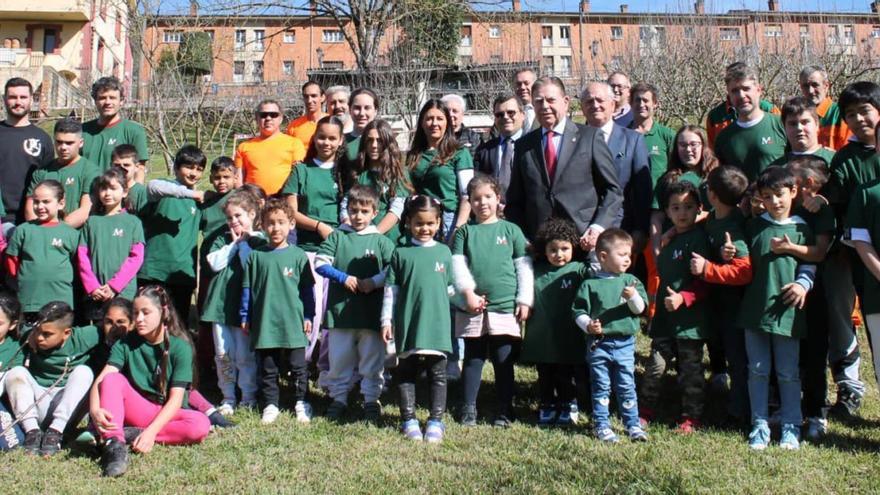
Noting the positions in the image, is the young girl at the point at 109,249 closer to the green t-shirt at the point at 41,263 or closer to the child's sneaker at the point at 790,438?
the green t-shirt at the point at 41,263

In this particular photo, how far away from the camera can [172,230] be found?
20.3ft

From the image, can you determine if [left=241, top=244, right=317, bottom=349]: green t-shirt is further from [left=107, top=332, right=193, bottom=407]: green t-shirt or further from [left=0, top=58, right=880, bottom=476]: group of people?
[left=107, top=332, right=193, bottom=407]: green t-shirt

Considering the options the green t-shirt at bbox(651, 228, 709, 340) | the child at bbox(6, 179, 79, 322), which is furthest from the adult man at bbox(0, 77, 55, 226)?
the green t-shirt at bbox(651, 228, 709, 340)

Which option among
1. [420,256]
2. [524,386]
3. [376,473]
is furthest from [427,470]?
[524,386]

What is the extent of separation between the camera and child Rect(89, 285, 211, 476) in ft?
15.5

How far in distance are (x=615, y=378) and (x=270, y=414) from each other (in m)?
2.41

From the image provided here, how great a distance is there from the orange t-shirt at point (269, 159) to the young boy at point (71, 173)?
121cm

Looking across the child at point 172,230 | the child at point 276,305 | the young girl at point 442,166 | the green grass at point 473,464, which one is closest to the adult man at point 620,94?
the young girl at point 442,166

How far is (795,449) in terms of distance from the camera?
4566 millimetres

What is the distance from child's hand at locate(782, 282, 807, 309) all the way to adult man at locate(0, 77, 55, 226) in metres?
5.77

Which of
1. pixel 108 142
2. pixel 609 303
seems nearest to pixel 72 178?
pixel 108 142

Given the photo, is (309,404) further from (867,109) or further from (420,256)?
(867,109)

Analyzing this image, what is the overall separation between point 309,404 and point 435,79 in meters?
24.1

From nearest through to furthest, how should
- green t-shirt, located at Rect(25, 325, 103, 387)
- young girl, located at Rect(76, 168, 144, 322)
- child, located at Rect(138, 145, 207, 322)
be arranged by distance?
green t-shirt, located at Rect(25, 325, 103, 387)
young girl, located at Rect(76, 168, 144, 322)
child, located at Rect(138, 145, 207, 322)
